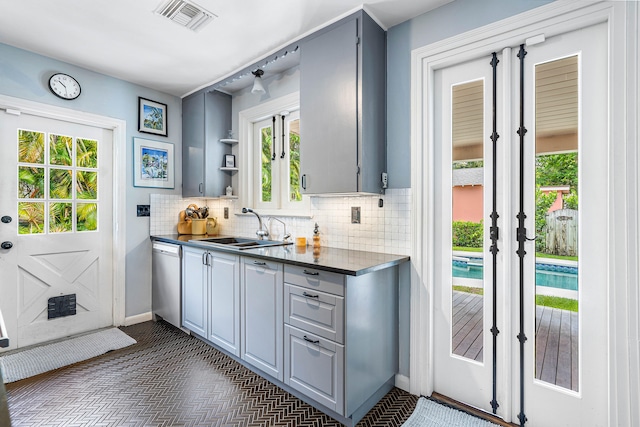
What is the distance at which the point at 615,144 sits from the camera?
1.49 metres

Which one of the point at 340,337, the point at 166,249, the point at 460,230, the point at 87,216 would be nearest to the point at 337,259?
the point at 340,337

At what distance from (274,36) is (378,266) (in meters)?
1.89

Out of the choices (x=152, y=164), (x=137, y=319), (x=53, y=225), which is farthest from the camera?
(x=152, y=164)

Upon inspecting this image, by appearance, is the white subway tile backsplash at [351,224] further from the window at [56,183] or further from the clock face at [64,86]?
the clock face at [64,86]

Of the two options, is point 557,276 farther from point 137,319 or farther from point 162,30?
point 137,319

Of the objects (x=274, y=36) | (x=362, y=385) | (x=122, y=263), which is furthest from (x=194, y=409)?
(x=274, y=36)

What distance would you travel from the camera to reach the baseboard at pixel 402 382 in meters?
2.18

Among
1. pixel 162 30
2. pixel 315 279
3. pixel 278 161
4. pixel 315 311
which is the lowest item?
pixel 315 311

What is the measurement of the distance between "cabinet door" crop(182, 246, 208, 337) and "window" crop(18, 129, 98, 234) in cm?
109

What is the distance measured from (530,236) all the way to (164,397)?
2.46 metres

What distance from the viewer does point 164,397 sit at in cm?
209

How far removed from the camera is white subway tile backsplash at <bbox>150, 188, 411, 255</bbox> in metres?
2.24

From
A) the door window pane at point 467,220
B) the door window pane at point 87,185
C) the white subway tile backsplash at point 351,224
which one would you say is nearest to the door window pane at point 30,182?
the door window pane at point 87,185

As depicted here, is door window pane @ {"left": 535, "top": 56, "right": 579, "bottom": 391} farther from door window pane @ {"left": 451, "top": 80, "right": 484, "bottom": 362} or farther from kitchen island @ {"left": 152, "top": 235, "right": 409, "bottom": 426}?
kitchen island @ {"left": 152, "top": 235, "right": 409, "bottom": 426}
